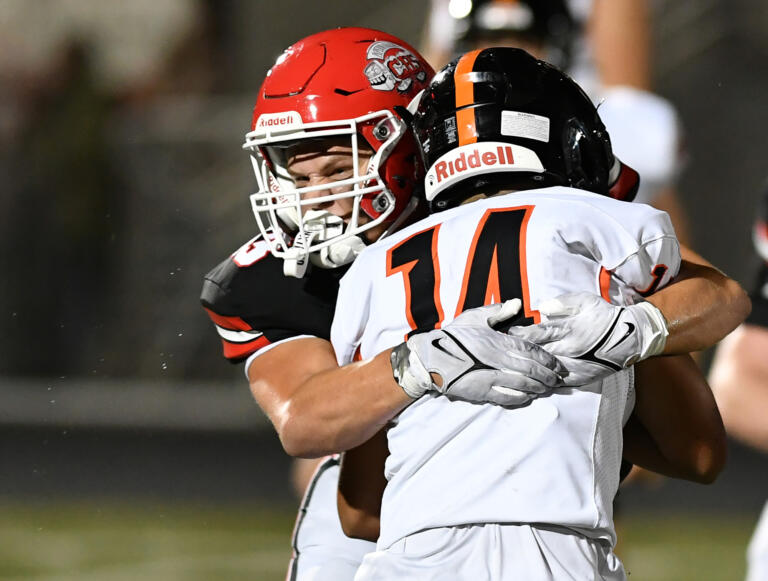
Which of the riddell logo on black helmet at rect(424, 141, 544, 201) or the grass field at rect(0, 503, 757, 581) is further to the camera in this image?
the grass field at rect(0, 503, 757, 581)

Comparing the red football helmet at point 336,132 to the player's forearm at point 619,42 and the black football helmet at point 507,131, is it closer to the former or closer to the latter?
the black football helmet at point 507,131

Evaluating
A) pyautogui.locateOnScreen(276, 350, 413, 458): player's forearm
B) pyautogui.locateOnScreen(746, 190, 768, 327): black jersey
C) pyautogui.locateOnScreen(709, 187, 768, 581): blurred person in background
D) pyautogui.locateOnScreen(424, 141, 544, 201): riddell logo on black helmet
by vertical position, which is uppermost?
pyautogui.locateOnScreen(424, 141, 544, 201): riddell logo on black helmet

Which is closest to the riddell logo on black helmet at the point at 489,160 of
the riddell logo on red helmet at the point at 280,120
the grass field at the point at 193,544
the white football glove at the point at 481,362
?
the white football glove at the point at 481,362

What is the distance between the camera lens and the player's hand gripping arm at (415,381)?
168cm

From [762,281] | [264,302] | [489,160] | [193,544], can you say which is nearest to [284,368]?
[264,302]

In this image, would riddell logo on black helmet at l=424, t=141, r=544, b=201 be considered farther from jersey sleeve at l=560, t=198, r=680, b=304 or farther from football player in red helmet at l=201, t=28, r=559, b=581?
football player in red helmet at l=201, t=28, r=559, b=581

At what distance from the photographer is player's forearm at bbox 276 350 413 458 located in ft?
5.87

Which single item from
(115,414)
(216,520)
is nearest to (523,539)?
(216,520)

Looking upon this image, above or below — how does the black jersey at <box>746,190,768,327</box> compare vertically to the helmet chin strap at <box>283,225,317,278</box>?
below

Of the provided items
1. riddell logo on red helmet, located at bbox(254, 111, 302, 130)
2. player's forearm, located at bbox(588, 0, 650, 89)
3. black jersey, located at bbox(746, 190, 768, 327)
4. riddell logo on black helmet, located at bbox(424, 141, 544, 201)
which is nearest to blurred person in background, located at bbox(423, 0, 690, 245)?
player's forearm, located at bbox(588, 0, 650, 89)

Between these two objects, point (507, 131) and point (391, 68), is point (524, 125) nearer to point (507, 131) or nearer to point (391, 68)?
point (507, 131)

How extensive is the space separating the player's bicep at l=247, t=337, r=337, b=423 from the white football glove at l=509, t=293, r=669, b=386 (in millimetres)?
503

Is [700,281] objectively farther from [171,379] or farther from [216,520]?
[171,379]

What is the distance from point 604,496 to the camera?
176 cm
